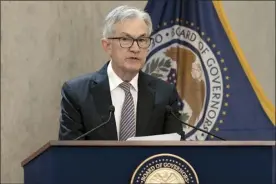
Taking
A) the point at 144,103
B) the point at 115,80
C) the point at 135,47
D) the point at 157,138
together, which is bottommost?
the point at 157,138

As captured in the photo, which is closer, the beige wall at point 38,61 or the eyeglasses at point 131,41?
the eyeglasses at point 131,41

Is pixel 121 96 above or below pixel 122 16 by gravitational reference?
below

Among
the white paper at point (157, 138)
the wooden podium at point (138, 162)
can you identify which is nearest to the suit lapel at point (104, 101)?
the white paper at point (157, 138)

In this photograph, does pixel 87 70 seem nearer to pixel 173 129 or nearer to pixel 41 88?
pixel 41 88

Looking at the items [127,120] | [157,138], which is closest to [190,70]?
[127,120]

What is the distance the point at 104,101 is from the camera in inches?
98.3

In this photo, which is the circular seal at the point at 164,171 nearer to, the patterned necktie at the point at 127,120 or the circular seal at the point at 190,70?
the patterned necktie at the point at 127,120

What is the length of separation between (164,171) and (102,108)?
74 cm

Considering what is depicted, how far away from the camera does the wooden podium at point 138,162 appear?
5.95 feet

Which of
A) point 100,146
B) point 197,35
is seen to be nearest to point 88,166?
point 100,146

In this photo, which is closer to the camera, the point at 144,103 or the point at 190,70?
the point at 144,103

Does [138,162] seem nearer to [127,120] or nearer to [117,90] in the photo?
[127,120]

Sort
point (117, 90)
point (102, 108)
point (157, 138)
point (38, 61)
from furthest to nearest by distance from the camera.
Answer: point (38, 61) < point (117, 90) < point (102, 108) < point (157, 138)

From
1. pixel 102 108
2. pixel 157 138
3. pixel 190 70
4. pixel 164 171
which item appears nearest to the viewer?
pixel 164 171
